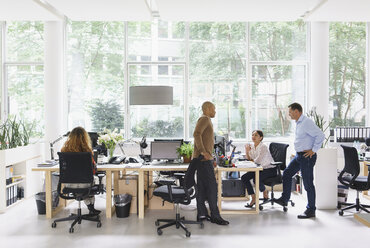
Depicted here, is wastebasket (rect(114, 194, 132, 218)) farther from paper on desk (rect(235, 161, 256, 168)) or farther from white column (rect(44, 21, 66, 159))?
white column (rect(44, 21, 66, 159))

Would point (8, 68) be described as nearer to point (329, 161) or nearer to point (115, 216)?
point (115, 216)

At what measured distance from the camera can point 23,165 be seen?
6.27 m

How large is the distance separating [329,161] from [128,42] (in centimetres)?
464

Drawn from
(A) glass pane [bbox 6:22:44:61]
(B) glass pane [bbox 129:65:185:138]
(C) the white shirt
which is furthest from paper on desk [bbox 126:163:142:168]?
(A) glass pane [bbox 6:22:44:61]

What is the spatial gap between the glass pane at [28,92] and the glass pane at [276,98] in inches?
180

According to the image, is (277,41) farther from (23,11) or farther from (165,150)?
(23,11)

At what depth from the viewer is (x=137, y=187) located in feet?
17.9

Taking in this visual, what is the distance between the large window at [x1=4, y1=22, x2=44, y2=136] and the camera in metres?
7.90

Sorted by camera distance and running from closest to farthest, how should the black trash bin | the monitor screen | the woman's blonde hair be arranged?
the woman's blonde hair
the black trash bin
the monitor screen

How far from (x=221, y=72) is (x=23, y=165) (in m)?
4.22

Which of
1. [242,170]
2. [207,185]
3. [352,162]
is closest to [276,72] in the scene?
[352,162]

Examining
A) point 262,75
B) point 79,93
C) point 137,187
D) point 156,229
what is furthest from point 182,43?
point 156,229

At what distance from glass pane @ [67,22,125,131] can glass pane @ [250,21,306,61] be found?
282 centimetres

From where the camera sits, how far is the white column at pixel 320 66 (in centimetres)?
727
